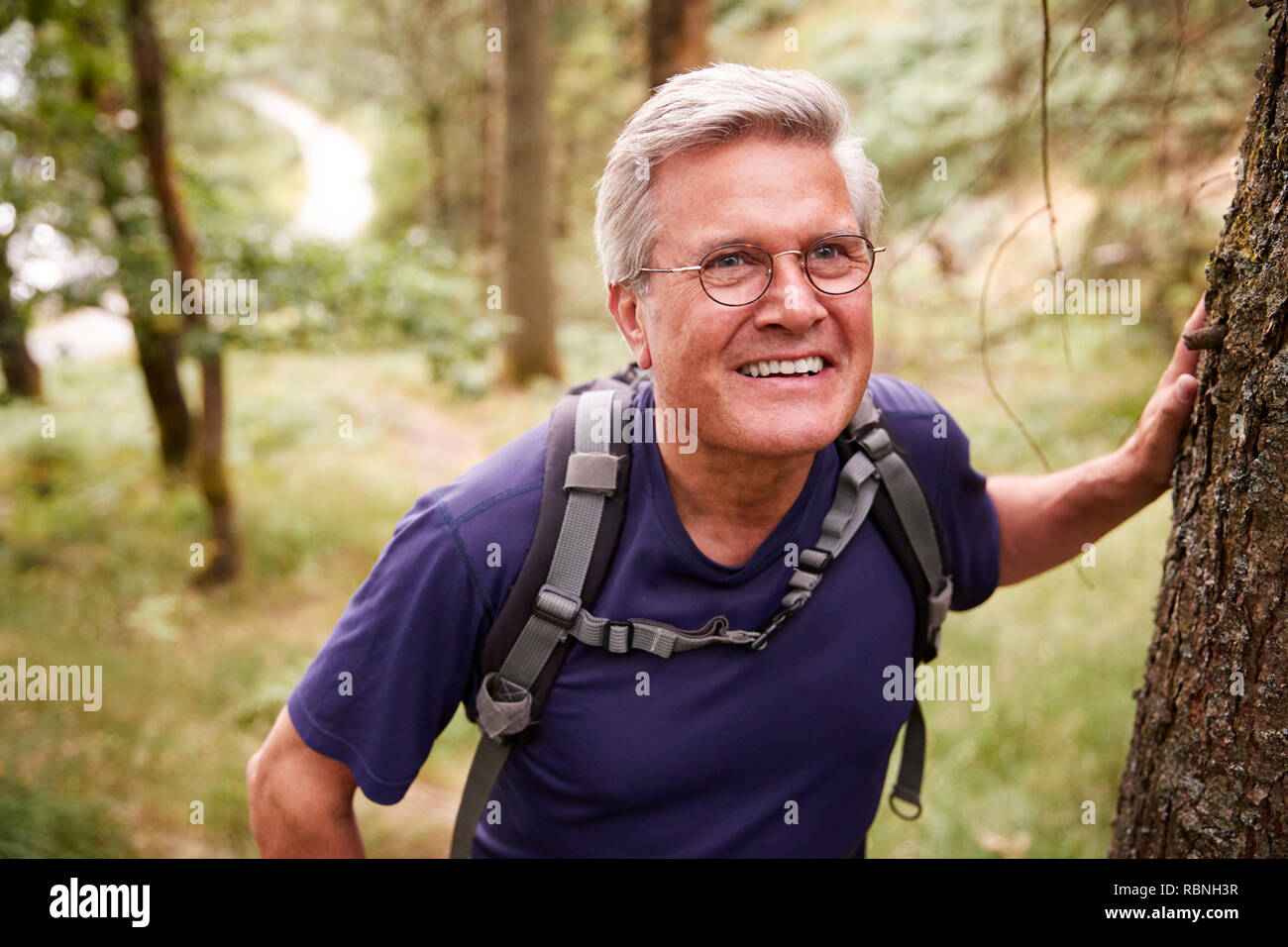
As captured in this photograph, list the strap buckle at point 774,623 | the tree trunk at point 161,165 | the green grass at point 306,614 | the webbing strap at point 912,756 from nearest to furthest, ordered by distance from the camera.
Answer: the strap buckle at point 774,623
the webbing strap at point 912,756
the green grass at point 306,614
the tree trunk at point 161,165

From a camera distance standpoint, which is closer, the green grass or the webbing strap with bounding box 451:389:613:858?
the webbing strap with bounding box 451:389:613:858

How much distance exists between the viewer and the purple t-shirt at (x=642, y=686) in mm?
1686

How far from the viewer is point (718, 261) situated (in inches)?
65.7

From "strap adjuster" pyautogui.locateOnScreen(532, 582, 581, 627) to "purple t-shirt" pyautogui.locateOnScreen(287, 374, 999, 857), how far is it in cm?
7

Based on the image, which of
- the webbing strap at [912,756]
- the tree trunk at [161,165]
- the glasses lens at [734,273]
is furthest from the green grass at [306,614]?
the glasses lens at [734,273]

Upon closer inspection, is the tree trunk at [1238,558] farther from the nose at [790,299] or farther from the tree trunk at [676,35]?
the tree trunk at [676,35]

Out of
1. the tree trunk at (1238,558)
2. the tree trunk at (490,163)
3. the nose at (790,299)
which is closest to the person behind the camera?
the tree trunk at (1238,558)

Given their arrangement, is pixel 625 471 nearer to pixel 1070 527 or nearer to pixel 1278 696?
pixel 1070 527

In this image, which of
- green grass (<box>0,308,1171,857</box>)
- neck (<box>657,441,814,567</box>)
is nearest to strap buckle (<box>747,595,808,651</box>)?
neck (<box>657,441,814,567</box>)

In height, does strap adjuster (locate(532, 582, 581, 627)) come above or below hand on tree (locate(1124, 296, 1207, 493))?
below

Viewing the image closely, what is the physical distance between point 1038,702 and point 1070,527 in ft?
7.90

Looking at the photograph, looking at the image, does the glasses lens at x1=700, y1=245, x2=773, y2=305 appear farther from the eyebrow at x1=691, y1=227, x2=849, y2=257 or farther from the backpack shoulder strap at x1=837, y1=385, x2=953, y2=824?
the backpack shoulder strap at x1=837, y1=385, x2=953, y2=824

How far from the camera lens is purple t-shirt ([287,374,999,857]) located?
66.4 inches

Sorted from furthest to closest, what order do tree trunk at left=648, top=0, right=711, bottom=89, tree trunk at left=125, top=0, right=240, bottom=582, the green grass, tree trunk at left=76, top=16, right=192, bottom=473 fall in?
tree trunk at left=76, top=16, right=192, bottom=473 → tree trunk at left=648, top=0, right=711, bottom=89 → tree trunk at left=125, top=0, right=240, bottom=582 → the green grass
